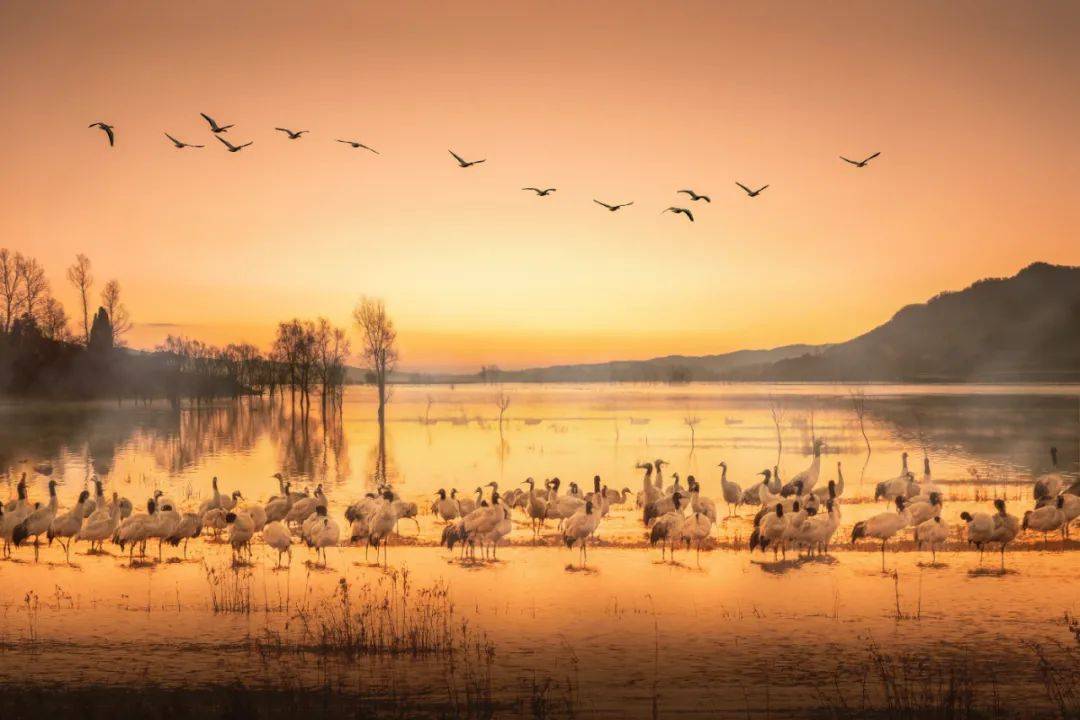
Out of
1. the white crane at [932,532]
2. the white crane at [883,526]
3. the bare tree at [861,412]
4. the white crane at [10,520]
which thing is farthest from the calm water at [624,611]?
the bare tree at [861,412]

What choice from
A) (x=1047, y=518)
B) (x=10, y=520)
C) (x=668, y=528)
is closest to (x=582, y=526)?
(x=668, y=528)

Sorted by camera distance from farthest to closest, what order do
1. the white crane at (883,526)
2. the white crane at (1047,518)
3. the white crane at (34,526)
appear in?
the white crane at (1047,518) → the white crane at (34,526) → the white crane at (883,526)

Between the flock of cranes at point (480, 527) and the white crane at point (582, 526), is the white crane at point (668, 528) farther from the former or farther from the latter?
the white crane at point (582, 526)

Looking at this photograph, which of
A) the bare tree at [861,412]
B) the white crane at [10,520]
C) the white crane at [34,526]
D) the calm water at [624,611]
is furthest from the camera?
the bare tree at [861,412]

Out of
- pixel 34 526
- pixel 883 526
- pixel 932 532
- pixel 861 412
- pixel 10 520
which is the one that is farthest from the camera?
pixel 861 412

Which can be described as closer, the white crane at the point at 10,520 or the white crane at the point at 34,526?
the white crane at the point at 34,526

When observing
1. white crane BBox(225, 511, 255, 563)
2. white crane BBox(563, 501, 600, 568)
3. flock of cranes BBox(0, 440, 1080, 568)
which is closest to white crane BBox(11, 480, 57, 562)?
flock of cranes BBox(0, 440, 1080, 568)

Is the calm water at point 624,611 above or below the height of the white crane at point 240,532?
below

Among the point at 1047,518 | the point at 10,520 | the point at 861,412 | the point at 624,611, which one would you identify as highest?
the point at 861,412

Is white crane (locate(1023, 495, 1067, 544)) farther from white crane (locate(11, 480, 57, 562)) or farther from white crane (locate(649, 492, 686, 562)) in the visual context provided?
white crane (locate(11, 480, 57, 562))

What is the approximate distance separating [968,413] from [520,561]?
285 feet

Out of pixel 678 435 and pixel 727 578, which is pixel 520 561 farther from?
pixel 678 435

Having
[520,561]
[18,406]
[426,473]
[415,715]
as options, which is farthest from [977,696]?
[18,406]

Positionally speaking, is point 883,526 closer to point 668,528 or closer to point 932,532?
point 932,532
